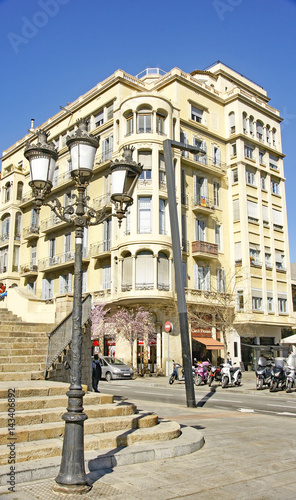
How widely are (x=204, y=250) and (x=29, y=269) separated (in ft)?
56.0

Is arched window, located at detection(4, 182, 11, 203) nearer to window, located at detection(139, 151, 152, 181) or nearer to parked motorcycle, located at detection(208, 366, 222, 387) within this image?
window, located at detection(139, 151, 152, 181)

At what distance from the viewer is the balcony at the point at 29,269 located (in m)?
40.4

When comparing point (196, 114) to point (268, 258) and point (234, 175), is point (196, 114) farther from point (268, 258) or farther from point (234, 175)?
point (268, 258)

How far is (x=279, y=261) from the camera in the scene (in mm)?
38812

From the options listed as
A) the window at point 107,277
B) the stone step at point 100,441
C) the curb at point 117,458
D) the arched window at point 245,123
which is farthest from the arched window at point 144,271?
the curb at point 117,458

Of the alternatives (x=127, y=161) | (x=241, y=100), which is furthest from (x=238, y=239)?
(x=127, y=161)

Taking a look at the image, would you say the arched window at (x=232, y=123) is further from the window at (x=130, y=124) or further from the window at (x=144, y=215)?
the window at (x=144, y=215)

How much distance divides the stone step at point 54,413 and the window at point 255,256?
96.1ft

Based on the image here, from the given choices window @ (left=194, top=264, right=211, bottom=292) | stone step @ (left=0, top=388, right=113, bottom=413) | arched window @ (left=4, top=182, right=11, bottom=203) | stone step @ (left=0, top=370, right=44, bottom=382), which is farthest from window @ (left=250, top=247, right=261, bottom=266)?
stone step @ (left=0, top=388, right=113, bottom=413)

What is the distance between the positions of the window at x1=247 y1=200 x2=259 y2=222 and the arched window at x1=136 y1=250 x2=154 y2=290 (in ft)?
37.9

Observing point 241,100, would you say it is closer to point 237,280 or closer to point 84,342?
point 237,280

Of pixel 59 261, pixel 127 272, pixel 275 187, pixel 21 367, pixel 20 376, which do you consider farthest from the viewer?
pixel 275 187

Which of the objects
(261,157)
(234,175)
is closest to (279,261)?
(234,175)

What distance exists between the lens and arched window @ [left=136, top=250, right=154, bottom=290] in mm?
29469
